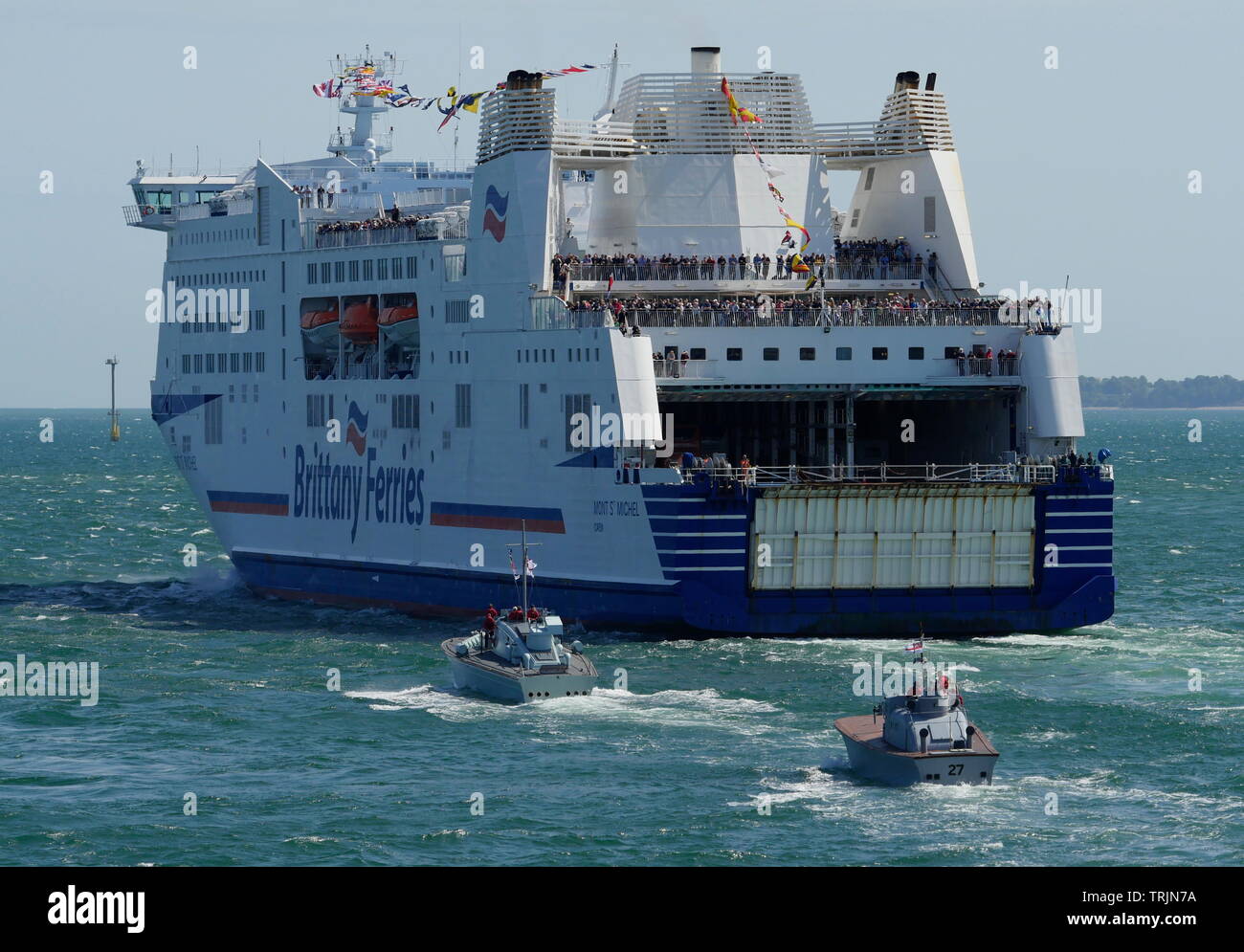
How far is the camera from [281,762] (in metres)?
42.2

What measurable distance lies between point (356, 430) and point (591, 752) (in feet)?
82.5

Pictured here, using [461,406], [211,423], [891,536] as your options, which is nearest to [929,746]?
[891,536]

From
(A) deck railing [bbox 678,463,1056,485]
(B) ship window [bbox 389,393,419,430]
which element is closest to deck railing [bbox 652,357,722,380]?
(A) deck railing [bbox 678,463,1056,485]

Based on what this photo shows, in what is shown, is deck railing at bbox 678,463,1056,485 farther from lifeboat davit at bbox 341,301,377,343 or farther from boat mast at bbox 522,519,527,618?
lifeboat davit at bbox 341,301,377,343

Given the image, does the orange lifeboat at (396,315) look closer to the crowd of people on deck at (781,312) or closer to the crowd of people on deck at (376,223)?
the crowd of people on deck at (376,223)

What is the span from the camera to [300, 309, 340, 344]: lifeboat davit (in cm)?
6650

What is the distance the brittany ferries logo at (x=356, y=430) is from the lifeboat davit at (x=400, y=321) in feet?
8.27

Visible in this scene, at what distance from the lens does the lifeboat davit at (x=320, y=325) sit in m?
66.5

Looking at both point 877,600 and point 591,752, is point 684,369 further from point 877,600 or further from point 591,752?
point 591,752

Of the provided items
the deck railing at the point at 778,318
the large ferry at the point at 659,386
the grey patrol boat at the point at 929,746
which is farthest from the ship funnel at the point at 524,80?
the grey patrol boat at the point at 929,746

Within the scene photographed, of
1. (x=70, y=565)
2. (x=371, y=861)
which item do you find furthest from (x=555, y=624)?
(x=70, y=565)

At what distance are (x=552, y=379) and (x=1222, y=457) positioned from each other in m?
136

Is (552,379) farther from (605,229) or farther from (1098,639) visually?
(1098,639)

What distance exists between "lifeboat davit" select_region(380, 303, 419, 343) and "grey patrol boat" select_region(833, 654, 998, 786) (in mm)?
27171
